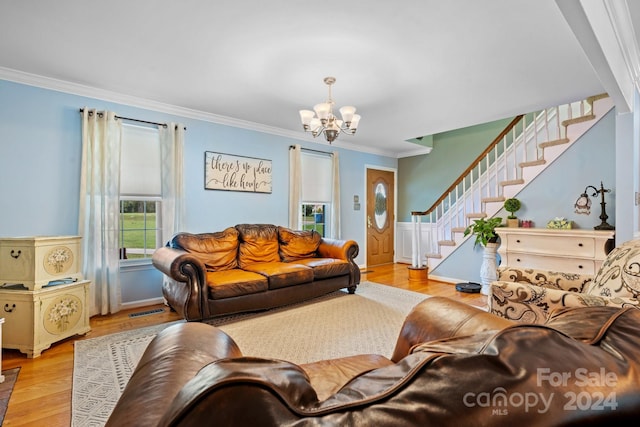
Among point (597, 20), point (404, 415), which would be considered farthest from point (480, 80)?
point (404, 415)

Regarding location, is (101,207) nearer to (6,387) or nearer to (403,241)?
(6,387)

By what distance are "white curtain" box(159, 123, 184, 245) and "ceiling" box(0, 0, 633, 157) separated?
38cm

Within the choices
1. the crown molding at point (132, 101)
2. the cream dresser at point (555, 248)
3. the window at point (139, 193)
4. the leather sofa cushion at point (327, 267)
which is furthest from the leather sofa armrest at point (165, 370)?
the cream dresser at point (555, 248)

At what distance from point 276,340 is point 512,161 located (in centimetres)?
438

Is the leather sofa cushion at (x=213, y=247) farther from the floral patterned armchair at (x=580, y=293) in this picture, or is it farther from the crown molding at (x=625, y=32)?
the crown molding at (x=625, y=32)

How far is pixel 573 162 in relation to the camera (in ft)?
12.5

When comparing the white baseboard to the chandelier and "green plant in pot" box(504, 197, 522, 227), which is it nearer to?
the chandelier

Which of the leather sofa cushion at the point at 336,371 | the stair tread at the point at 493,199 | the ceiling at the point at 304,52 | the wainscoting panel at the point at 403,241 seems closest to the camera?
the leather sofa cushion at the point at 336,371

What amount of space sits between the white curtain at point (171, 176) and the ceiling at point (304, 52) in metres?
0.38

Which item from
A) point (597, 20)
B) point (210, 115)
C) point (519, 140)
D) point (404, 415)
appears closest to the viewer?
point (404, 415)

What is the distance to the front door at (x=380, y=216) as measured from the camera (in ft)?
20.8

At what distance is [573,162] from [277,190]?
13.4 ft

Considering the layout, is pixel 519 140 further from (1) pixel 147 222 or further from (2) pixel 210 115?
(1) pixel 147 222

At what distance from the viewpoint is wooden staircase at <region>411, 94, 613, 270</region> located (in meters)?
3.83
